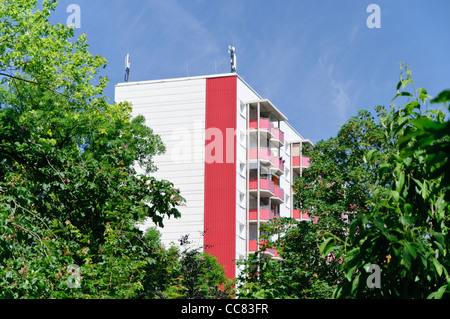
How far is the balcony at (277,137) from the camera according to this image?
55969 millimetres

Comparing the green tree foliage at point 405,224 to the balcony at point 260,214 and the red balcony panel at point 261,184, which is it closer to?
the balcony at point 260,214

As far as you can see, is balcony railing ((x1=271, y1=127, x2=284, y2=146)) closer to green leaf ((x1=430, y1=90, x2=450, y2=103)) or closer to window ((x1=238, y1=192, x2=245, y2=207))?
window ((x1=238, y1=192, x2=245, y2=207))

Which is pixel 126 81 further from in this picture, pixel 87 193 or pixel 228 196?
pixel 87 193

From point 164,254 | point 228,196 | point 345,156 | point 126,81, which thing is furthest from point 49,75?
point 126,81

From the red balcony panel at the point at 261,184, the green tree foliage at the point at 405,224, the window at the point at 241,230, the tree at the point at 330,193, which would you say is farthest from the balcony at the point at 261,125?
the green tree foliage at the point at 405,224

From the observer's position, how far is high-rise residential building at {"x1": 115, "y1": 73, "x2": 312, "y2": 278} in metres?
49.9

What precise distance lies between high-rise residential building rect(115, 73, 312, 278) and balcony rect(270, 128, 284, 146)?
1.82 ft

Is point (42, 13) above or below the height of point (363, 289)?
above

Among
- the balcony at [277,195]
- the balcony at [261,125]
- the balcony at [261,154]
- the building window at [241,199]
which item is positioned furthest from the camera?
the balcony at [277,195]

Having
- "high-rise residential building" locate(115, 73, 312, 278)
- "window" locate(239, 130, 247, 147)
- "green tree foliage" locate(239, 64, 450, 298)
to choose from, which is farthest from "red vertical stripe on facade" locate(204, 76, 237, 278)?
"green tree foliage" locate(239, 64, 450, 298)

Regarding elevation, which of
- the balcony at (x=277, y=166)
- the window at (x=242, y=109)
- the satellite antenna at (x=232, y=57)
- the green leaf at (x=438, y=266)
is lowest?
the green leaf at (x=438, y=266)
